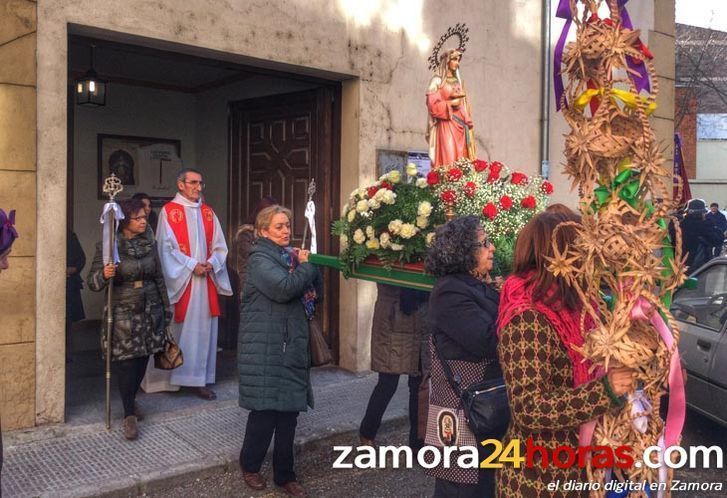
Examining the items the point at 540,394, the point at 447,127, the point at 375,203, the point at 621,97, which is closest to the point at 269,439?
the point at 375,203

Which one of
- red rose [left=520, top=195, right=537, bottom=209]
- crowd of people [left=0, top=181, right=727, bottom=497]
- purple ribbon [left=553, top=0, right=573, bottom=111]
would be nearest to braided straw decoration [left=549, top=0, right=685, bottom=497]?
crowd of people [left=0, top=181, right=727, bottom=497]

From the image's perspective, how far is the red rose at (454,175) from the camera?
4.87m

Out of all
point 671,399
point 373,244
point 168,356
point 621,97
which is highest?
point 621,97

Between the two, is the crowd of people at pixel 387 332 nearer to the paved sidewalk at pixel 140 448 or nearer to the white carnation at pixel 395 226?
the paved sidewalk at pixel 140 448

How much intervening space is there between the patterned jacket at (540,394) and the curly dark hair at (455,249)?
41.0 inches

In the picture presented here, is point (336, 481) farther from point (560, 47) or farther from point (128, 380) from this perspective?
point (560, 47)

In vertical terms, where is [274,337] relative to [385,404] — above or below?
above

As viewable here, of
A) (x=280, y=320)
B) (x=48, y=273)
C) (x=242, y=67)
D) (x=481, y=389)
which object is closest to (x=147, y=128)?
(x=242, y=67)

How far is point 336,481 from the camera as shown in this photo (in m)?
5.11

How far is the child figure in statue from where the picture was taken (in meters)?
6.02

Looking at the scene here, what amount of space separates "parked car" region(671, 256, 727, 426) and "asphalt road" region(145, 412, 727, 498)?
1.63 feet

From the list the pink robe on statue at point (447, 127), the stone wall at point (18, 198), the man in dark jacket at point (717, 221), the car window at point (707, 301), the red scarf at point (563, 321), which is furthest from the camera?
the man in dark jacket at point (717, 221)

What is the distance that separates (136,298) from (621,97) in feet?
14.6

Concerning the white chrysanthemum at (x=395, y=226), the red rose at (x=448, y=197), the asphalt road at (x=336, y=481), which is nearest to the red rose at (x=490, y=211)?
the red rose at (x=448, y=197)
